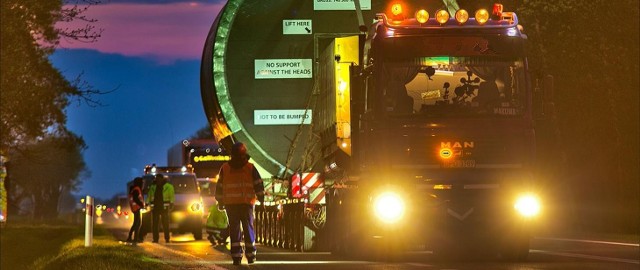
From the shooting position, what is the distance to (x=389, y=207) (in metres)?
19.6

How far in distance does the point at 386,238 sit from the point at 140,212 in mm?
14724

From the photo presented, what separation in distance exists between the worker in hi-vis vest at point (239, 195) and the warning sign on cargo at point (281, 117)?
4.09 m

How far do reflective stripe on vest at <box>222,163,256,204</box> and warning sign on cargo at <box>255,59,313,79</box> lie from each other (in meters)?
4.16

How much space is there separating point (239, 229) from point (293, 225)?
598cm

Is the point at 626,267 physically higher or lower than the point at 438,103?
lower

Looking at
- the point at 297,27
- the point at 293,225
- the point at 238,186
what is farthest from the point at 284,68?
the point at 238,186

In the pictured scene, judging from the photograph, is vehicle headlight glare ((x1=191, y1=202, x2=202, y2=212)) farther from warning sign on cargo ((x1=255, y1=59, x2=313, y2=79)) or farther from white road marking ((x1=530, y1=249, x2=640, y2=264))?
white road marking ((x1=530, y1=249, x2=640, y2=264))

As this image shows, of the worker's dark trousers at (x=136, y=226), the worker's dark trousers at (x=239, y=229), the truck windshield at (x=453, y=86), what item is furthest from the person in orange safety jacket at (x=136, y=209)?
the truck windshield at (x=453, y=86)

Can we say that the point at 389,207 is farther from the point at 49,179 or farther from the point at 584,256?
the point at 49,179

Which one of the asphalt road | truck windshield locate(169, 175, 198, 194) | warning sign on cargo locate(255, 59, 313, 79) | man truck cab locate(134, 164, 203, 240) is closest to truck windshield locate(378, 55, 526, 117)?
the asphalt road

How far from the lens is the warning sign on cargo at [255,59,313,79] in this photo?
77.8 ft

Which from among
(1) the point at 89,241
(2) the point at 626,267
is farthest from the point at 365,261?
(1) the point at 89,241

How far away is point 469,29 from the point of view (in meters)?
19.8

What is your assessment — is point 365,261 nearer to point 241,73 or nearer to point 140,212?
point 241,73
